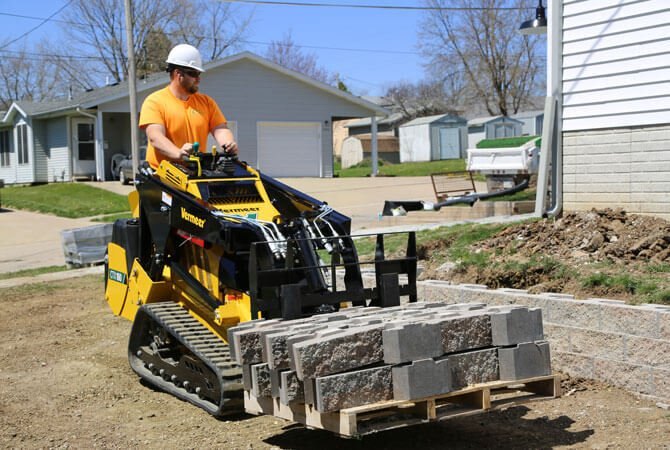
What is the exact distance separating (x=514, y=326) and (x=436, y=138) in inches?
1932

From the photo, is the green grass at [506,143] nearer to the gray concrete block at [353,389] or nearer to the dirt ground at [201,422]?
the dirt ground at [201,422]

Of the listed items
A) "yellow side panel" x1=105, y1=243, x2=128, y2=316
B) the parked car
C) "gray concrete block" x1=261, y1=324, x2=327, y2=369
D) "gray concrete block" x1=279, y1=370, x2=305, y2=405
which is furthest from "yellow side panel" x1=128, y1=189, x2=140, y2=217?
the parked car

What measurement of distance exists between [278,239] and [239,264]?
0.42 meters

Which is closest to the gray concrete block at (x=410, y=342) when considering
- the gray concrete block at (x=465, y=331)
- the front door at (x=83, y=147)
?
the gray concrete block at (x=465, y=331)

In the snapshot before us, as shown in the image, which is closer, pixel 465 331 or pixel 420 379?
pixel 420 379

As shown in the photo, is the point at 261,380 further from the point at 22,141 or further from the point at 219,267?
the point at 22,141

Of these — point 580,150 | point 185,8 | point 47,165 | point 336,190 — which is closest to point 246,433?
point 580,150

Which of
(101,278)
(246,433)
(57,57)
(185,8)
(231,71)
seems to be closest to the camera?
(246,433)

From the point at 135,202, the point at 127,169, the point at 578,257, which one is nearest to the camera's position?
the point at 135,202

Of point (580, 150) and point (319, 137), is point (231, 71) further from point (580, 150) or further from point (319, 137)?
point (580, 150)

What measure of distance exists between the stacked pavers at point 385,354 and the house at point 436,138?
48544 millimetres

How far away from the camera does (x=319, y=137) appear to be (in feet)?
117

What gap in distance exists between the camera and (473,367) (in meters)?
5.06

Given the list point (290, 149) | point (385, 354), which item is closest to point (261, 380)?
point (385, 354)
